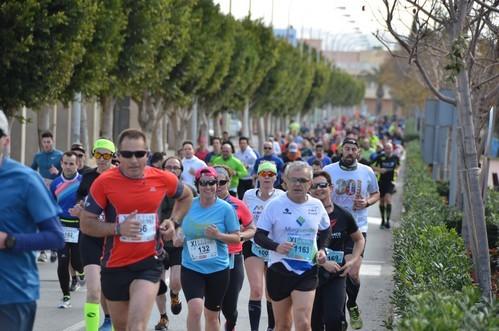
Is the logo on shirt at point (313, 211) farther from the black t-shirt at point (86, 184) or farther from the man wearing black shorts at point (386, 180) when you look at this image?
the man wearing black shorts at point (386, 180)

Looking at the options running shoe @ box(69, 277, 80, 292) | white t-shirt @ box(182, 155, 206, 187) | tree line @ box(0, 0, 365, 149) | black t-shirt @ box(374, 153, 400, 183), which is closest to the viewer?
running shoe @ box(69, 277, 80, 292)

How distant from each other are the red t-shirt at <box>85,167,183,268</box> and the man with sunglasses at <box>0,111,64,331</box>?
5.36 feet

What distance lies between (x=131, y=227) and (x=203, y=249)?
2087 mm

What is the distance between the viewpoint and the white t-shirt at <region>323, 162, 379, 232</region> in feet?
41.7

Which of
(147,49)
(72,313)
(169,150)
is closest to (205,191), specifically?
(72,313)

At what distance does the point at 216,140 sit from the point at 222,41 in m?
19.4

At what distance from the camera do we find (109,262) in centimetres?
815

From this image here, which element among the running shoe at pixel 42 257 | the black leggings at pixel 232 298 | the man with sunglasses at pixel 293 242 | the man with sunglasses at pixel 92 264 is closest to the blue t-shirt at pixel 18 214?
the man with sunglasses at pixel 293 242

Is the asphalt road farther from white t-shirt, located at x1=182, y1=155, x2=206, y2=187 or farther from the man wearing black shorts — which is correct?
the man wearing black shorts

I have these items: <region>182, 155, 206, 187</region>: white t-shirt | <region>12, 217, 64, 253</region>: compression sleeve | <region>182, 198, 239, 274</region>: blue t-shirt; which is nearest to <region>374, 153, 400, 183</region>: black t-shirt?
<region>182, 155, 206, 187</region>: white t-shirt

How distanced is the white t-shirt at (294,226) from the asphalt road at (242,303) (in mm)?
2338

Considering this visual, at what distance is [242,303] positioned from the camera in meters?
14.2

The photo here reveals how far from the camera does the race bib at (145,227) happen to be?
26.2 feet

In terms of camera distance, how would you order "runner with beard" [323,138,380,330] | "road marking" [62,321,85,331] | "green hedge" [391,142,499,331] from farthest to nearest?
"runner with beard" [323,138,380,330] → "road marking" [62,321,85,331] → "green hedge" [391,142,499,331]
